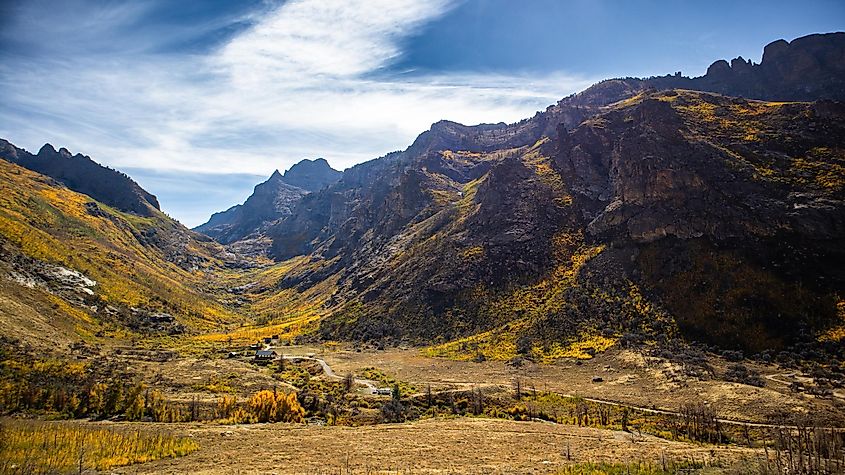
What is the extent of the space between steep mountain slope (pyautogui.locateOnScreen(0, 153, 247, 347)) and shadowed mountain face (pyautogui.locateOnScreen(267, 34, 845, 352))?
43.2 meters

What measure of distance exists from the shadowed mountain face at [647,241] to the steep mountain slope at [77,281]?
142ft

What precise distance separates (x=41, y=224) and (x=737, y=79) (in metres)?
220

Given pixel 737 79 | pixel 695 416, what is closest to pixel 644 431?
pixel 695 416

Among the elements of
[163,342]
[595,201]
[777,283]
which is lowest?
[163,342]

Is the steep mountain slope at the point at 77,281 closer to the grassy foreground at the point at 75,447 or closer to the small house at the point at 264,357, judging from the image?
the small house at the point at 264,357

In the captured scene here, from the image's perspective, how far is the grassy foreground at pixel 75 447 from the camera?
70.6 ft

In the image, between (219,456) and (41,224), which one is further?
(41,224)

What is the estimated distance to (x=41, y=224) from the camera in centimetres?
10838

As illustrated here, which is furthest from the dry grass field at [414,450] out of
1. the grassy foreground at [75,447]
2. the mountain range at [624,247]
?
the mountain range at [624,247]

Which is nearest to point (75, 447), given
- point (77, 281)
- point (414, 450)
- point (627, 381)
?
point (414, 450)

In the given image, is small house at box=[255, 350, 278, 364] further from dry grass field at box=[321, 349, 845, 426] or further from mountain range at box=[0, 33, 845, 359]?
mountain range at box=[0, 33, 845, 359]

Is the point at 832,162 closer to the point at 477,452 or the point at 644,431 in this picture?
the point at 644,431

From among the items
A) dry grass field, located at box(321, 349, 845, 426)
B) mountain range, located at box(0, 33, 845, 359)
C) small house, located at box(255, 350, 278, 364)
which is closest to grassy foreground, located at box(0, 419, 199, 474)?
dry grass field, located at box(321, 349, 845, 426)

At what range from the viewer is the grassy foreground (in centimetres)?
2152
